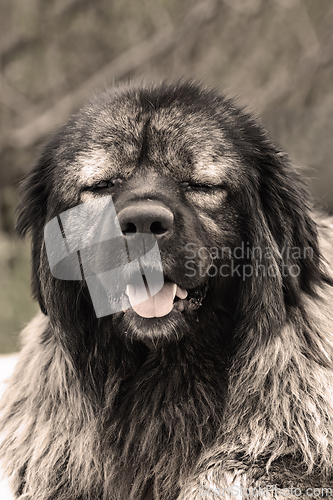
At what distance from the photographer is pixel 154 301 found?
2814 millimetres

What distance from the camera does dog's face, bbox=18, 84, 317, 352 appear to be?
281 cm

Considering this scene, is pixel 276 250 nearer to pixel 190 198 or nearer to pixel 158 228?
A: pixel 190 198

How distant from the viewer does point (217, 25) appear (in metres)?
9.90

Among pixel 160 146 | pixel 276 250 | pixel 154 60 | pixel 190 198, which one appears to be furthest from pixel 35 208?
pixel 154 60

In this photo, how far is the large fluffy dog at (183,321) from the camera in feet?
9.18

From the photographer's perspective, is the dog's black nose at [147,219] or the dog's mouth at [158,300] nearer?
the dog's black nose at [147,219]

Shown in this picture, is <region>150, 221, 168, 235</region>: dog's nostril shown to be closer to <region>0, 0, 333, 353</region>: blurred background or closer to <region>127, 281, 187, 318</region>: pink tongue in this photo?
<region>127, 281, 187, 318</region>: pink tongue

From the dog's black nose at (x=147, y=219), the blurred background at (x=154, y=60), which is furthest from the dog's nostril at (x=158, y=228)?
the blurred background at (x=154, y=60)

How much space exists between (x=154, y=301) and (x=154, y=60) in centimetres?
752

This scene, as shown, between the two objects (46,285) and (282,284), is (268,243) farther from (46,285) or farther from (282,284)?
(46,285)

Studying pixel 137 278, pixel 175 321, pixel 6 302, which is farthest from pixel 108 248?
pixel 6 302

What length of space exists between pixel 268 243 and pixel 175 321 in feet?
2.02

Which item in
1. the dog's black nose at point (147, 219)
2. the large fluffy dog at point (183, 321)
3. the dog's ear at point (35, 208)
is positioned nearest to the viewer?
the dog's black nose at point (147, 219)

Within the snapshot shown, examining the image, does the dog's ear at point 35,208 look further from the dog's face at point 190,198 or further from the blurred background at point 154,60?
the blurred background at point 154,60
